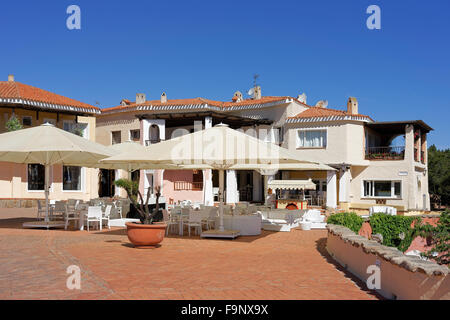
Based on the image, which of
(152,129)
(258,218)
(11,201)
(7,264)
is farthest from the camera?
(152,129)

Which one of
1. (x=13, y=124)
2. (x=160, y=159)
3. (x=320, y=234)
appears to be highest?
(x=13, y=124)

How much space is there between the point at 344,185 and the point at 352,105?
6.29m

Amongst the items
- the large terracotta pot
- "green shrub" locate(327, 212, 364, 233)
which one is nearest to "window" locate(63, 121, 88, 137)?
the large terracotta pot

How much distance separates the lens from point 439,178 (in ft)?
149

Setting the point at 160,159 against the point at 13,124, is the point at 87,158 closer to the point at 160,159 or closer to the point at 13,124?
the point at 160,159

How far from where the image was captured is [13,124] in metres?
25.4

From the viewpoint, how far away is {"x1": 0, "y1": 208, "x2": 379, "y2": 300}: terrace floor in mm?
6050

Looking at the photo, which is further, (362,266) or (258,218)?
(258,218)

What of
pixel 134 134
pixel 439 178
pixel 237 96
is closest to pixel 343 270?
pixel 134 134

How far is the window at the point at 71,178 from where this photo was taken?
29.4 meters

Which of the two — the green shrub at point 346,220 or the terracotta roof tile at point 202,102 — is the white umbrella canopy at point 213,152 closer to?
the green shrub at point 346,220

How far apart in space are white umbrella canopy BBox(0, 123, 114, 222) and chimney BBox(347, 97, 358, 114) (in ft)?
75.2
